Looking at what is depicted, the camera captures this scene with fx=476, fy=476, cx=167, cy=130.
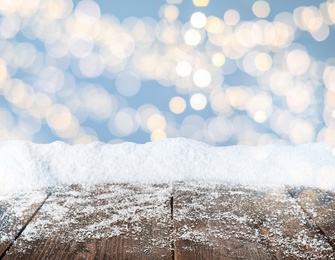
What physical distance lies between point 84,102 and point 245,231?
3.39ft

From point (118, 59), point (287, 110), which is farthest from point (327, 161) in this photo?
point (118, 59)

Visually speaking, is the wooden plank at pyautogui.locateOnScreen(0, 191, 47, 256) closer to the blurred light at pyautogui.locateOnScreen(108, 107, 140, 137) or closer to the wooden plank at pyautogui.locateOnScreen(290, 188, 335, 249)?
the blurred light at pyautogui.locateOnScreen(108, 107, 140, 137)

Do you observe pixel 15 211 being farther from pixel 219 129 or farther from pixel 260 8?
pixel 260 8

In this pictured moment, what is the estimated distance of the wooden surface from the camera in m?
0.95

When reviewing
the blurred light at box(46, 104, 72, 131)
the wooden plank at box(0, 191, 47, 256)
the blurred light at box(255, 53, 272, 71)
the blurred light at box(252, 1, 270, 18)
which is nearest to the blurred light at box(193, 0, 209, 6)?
the blurred light at box(252, 1, 270, 18)

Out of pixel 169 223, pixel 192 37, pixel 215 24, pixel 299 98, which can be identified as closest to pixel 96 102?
pixel 192 37

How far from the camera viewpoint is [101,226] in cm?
109

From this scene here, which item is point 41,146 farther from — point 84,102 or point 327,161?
point 327,161

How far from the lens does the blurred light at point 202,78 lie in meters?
1.87

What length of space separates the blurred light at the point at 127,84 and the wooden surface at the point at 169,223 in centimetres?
56

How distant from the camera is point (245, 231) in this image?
3.46 ft

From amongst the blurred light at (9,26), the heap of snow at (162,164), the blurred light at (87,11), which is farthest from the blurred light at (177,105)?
the blurred light at (9,26)

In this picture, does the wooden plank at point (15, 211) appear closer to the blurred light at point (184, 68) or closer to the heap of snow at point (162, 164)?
the heap of snow at point (162, 164)

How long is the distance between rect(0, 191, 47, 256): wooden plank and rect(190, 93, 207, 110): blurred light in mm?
754
